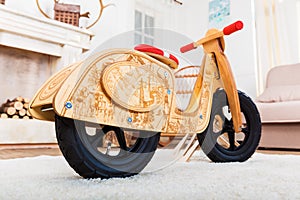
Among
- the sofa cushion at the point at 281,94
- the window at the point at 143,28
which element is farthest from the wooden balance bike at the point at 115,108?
the window at the point at 143,28

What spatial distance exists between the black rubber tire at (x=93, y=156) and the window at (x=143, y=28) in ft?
8.31

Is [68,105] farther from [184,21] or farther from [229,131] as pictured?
[184,21]

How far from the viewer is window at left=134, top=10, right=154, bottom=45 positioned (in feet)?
10.4

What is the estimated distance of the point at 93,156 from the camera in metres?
0.62

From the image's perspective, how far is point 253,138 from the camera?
104 cm

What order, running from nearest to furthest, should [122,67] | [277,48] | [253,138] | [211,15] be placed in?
1. [122,67]
2. [253,138]
3. [277,48]
4. [211,15]

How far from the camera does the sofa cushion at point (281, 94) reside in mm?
2281

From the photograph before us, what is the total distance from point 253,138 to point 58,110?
0.77m

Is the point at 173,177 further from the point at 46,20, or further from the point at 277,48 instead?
the point at 277,48

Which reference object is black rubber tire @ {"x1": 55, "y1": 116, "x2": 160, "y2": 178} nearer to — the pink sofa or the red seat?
the red seat

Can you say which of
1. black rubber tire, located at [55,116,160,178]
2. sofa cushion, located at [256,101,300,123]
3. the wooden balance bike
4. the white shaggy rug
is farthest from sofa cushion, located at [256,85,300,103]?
black rubber tire, located at [55,116,160,178]

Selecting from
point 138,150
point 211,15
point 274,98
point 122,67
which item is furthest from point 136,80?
point 211,15

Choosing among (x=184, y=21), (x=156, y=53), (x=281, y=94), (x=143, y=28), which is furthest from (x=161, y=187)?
(x=184, y=21)

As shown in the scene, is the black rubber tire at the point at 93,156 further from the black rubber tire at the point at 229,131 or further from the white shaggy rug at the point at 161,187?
the black rubber tire at the point at 229,131
